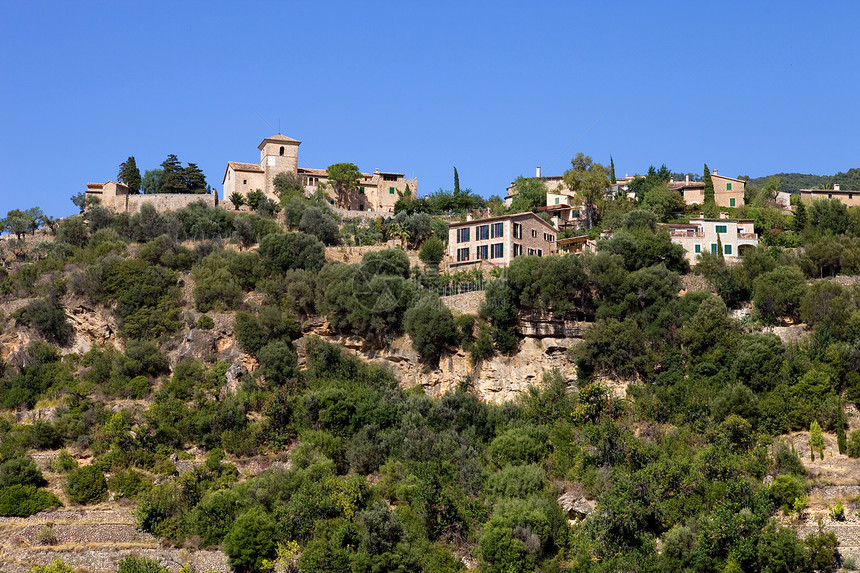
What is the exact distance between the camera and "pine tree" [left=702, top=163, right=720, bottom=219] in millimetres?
68094

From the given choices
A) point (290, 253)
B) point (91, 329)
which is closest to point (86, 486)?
point (91, 329)

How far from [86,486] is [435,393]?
1640 centimetres

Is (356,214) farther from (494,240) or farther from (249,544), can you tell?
(249,544)

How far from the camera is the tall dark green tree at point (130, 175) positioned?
78875 millimetres

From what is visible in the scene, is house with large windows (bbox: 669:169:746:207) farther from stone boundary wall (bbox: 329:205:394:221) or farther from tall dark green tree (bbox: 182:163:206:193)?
tall dark green tree (bbox: 182:163:206:193)

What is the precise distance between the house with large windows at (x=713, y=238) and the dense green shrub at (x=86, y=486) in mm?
32311

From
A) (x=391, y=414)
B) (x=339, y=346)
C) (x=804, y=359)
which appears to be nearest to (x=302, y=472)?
(x=391, y=414)

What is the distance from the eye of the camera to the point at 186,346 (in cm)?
5650

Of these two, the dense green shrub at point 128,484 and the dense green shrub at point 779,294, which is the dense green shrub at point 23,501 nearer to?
the dense green shrub at point 128,484

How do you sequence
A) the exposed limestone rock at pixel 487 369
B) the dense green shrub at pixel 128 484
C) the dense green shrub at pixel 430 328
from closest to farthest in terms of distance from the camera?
the dense green shrub at pixel 128 484 < the dense green shrub at pixel 430 328 < the exposed limestone rock at pixel 487 369

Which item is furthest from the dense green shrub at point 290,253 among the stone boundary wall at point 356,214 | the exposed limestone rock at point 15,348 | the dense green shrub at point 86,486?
the dense green shrub at point 86,486

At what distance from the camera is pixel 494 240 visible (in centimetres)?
6159

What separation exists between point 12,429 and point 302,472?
1510 centimetres

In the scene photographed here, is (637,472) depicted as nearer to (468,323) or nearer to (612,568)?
(612,568)
